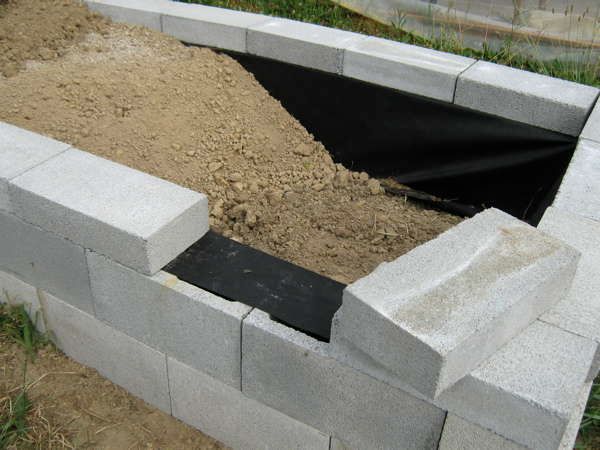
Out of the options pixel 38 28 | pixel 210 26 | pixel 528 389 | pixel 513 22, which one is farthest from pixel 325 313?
pixel 513 22

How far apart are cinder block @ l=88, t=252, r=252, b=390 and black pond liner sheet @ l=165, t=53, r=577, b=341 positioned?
1.97 m

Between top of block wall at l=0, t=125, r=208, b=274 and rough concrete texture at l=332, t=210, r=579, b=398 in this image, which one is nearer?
rough concrete texture at l=332, t=210, r=579, b=398

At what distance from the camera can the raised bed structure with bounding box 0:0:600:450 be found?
1.83m

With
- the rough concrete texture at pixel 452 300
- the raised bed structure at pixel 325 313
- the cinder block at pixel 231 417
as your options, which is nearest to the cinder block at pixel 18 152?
the raised bed structure at pixel 325 313

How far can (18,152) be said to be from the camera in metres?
2.85

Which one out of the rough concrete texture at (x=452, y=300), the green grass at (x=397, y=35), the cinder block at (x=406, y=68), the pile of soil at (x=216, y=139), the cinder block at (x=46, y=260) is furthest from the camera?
the green grass at (x=397, y=35)

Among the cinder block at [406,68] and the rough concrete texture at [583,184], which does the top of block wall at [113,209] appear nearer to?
the rough concrete texture at [583,184]

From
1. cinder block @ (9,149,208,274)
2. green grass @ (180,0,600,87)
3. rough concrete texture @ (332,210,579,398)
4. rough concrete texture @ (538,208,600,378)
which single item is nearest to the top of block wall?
cinder block @ (9,149,208,274)

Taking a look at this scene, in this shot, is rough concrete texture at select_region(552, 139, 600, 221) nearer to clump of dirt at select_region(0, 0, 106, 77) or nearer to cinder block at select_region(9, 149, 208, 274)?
cinder block at select_region(9, 149, 208, 274)

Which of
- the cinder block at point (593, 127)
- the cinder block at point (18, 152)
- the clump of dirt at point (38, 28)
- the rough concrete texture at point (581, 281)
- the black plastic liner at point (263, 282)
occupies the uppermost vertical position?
the clump of dirt at point (38, 28)

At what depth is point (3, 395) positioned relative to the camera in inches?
114

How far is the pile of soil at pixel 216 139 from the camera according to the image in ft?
11.2

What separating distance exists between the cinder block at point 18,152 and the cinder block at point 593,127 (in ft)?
8.75

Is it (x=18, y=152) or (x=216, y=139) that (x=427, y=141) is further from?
(x=18, y=152)
